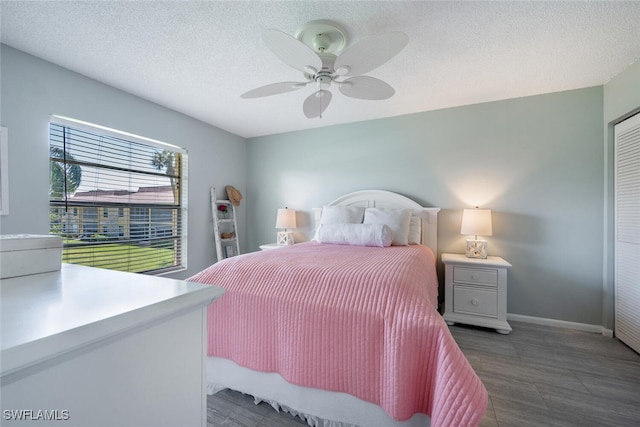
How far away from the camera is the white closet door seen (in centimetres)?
215

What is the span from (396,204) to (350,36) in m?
1.93

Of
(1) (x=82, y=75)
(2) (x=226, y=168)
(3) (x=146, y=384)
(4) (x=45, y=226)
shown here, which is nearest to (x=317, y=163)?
(2) (x=226, y=168)

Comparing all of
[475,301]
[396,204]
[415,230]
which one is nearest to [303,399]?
[475,301]

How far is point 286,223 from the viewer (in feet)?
12.2

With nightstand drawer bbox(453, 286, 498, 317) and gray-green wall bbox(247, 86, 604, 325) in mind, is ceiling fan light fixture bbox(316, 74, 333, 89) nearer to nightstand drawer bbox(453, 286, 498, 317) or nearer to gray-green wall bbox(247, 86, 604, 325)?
gray-green wall bbox(247, 86, 604, 325)

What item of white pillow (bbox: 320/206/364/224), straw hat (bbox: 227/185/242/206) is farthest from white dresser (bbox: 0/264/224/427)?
straw hat (bbox: 227/185/242/206)

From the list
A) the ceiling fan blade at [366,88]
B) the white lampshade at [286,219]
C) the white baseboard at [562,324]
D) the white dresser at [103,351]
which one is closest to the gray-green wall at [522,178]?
the white baseboard at [562,324]

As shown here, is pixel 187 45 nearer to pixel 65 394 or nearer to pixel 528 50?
pixel 65 394

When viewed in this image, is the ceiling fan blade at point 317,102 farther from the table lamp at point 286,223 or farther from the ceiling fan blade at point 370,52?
the table lamp at point 286,223

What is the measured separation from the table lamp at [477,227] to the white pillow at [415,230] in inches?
17.7

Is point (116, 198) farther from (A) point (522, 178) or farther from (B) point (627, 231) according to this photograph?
(B) point (627, 231)

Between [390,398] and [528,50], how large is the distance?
8.20 feet

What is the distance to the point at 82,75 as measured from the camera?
7.83 feet

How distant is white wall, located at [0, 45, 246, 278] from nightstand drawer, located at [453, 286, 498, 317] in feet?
10.3
